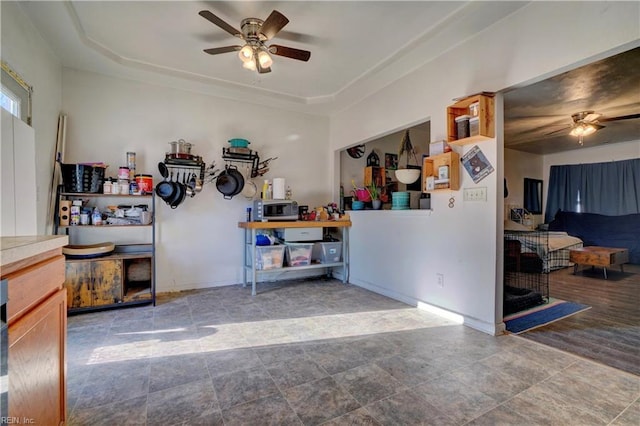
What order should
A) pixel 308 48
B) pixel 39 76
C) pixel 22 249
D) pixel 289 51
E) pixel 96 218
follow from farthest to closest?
pixel 96 218
pixel 308 48
pixel 39 76
pixel 289 51
pixel 22 249

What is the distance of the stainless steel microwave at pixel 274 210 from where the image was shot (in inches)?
151

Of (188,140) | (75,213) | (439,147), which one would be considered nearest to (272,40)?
(188,140)

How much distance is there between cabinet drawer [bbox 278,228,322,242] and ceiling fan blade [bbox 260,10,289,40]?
2316mm

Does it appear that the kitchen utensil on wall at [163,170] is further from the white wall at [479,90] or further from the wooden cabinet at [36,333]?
the white wall at [479,90]

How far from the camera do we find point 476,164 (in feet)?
8.55

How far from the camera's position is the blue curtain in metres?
5.91

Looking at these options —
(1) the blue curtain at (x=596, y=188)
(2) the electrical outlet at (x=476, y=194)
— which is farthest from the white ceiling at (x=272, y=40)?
(1) the blue curtain at (x=596, y=188)

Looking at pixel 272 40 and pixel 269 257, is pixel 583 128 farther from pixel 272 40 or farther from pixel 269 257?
pixel 269 257

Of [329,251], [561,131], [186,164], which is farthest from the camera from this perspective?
[561,131]

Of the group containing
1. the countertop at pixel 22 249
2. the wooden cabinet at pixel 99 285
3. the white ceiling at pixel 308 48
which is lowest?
the wooden cabinet at pixel 99 285

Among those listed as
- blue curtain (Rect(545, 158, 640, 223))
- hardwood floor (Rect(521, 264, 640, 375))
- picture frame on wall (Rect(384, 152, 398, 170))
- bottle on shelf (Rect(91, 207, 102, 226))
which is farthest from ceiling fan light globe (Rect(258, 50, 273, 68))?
blue curtain (Rect(545, 158, 640, 223))

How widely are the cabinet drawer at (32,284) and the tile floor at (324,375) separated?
81 centimetres

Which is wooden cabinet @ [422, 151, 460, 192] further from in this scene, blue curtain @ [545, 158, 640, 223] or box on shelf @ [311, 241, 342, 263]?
blue curtain @ [545, 158, 640, 223]

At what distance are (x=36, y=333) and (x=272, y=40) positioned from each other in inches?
113
